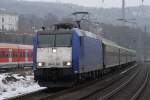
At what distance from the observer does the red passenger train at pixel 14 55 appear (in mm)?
45219

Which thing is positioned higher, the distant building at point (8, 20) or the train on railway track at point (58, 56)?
the distant building at point (8, 20)

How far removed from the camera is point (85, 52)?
2498cm

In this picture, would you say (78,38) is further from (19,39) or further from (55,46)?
(19,39)

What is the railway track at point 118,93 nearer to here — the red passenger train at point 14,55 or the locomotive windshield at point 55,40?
the locomotive windshield at point 55,40

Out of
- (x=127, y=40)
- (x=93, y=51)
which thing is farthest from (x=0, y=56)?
(x=127, y=40)

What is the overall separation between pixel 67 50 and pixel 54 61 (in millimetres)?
904

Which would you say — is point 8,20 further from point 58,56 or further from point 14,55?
point 58,56

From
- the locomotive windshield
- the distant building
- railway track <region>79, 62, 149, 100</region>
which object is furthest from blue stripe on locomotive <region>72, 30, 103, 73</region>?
the distant building

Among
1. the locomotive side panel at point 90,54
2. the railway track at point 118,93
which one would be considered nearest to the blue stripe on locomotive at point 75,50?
the locomotive side panel at point 90,54

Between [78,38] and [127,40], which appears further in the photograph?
[127,40]

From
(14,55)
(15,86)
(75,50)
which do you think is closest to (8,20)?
(14,55)

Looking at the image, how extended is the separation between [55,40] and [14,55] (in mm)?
27072

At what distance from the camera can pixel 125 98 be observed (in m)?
18.9

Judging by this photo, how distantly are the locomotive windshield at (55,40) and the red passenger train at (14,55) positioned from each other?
22.3 metres
